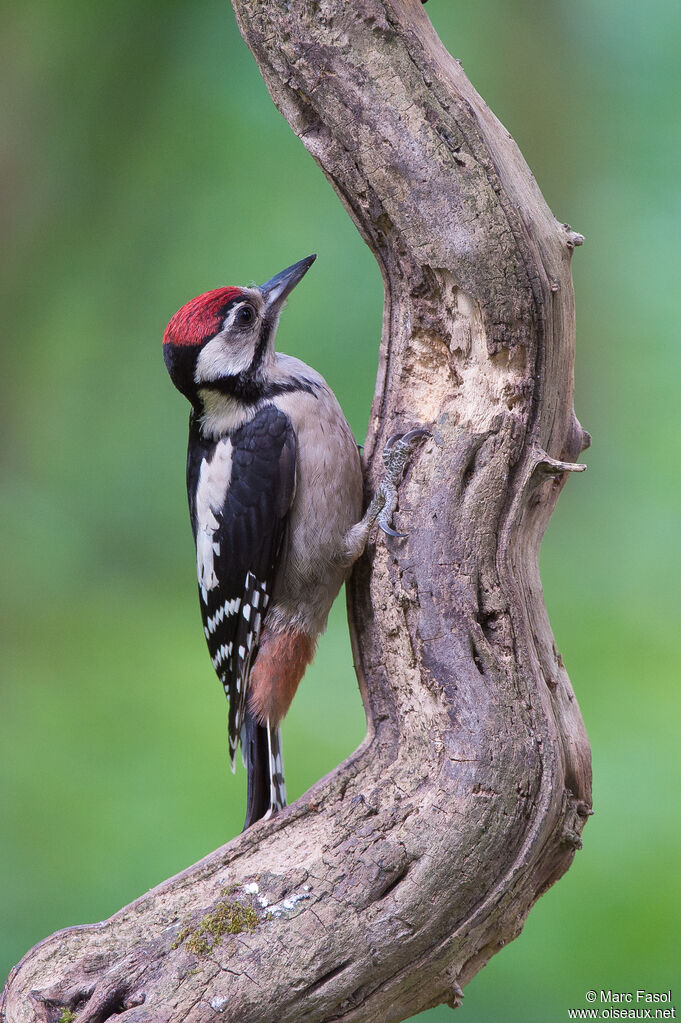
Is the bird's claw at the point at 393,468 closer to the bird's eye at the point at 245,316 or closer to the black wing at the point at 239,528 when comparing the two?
the black wing at the point at 239,528

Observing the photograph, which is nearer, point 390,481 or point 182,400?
point 390,481

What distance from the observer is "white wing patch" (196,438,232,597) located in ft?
7.89

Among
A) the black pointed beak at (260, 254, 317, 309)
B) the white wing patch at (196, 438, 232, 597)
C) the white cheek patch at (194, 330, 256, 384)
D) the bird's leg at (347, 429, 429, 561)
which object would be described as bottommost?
the bird's leg at (347, 429, 429, 561)

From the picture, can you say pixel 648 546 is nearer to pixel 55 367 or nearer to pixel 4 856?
pixel 55 367

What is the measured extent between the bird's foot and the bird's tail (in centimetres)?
68

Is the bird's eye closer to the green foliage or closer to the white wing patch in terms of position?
the white wing patch

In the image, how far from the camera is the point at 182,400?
3820 millimetres

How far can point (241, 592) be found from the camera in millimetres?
2391

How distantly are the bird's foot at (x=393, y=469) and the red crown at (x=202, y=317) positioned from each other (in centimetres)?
54

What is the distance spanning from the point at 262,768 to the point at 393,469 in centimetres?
87

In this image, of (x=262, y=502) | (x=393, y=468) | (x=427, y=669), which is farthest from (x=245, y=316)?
(x=427, y=669)

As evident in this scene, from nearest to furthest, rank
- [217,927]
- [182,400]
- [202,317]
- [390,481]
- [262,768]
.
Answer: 1. [217,927]
2. [390,481]
3. [202,317]
4. [262,768]
5. [182,400]

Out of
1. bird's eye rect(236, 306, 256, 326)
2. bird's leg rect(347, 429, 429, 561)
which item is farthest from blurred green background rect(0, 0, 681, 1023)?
bird's leg rect(347, 429, 429, 561)

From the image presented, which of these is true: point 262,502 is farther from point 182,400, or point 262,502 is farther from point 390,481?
point 182,400
